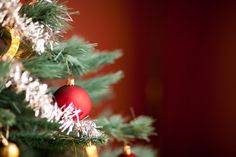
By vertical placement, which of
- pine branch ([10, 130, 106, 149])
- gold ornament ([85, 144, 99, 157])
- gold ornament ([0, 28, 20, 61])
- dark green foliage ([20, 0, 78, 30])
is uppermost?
dark green foliage ([20, 0, 78, 30])

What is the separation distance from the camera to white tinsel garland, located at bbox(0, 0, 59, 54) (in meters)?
0.45

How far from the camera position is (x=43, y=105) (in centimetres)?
44

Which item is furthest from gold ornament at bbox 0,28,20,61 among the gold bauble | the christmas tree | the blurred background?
the blurred background

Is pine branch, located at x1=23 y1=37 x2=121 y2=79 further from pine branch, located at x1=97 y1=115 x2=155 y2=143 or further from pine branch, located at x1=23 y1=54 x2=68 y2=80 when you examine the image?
pine branch, located at x1=97 y1=115 x2=155 y2=143

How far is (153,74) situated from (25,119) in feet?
2.59

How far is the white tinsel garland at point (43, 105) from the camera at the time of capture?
1.39 feet

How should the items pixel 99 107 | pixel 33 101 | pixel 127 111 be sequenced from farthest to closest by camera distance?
pixel 127 111
pixel 99 107
pixel 33 101

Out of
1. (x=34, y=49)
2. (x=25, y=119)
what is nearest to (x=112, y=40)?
(x=25, y=119)

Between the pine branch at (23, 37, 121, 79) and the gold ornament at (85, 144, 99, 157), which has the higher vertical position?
the pine branch at (23, 37, 121, 79)

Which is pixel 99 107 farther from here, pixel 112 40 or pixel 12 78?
pixel 12 78

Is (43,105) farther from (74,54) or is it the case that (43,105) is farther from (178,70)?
(178,70)

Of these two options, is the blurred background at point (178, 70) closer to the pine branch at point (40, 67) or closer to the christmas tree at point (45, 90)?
the christmas tree at point (45, 90)

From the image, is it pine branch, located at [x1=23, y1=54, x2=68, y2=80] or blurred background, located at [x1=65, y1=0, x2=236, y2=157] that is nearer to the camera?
pine branch, located at [x1=23, y1=54, x2=68, y2=80]

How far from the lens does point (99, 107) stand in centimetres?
121
